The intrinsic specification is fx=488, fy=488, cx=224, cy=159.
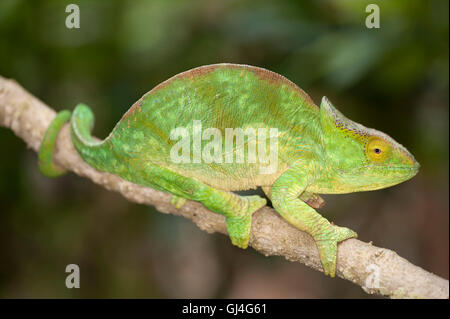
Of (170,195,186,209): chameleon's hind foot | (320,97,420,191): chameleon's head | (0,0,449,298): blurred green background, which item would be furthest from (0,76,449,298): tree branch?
(0,0,449,298): blurred green background

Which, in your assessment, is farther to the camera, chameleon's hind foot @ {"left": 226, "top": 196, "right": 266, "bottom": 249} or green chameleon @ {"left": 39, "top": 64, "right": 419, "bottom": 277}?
chameleon's hind foot @ {"left": 226, "top": 196, "right": 266, "bottom": 249}

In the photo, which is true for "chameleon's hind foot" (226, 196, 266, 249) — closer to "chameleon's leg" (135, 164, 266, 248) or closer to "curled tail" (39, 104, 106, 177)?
"chameleon's leg" (135, 164, 266, 248)

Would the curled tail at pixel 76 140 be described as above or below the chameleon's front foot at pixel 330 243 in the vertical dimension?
above

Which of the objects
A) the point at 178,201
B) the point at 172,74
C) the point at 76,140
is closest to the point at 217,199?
the point at 178,201

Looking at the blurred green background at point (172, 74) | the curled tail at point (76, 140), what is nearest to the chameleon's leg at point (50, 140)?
the curled tail at point (76, 140)

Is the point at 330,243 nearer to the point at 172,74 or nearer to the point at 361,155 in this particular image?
the point at 361,155

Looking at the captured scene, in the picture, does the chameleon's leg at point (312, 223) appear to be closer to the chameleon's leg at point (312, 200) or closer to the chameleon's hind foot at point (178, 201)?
the chameleon's leg at point (312, 200)

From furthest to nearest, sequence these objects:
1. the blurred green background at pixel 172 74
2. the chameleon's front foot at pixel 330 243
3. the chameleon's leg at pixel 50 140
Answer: the blurred green background at pixel 172 74 → the chameleon's leg at pixel 50 140 → the chameleon's front foot at pixel 330 243

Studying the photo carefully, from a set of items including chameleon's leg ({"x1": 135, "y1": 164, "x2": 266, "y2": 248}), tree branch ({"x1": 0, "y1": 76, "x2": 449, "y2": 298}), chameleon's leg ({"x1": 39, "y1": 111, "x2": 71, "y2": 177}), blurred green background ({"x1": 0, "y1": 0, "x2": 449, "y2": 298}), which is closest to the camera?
tree branch ({"x1": 0, "y1": 76, "x2": 449, "y2": 298})

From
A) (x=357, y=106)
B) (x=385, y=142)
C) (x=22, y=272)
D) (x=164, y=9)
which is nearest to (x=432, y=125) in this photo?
(x=357, y=106)
